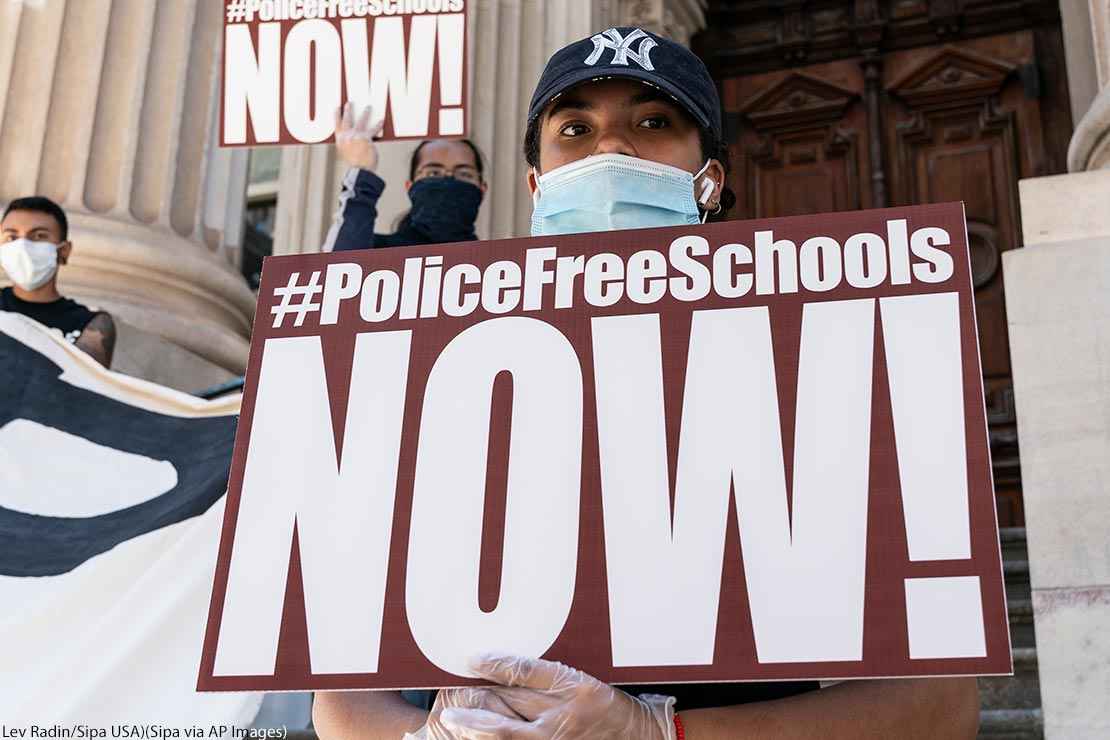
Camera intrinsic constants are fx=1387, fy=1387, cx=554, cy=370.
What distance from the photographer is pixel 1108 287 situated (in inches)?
144

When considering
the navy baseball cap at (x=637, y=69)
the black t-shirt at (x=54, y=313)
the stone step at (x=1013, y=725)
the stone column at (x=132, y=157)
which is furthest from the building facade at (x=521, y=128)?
the navy baseball cap at (x=637, y=69)

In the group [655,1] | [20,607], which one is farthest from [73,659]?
[655,1]

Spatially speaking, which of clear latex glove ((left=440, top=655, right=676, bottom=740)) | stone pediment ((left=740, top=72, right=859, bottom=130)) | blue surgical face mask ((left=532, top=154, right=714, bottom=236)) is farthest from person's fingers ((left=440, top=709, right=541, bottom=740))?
stone pediment ((left=740, top=72, right=859, bottom=130))

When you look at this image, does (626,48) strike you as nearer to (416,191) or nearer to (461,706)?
(461,706)

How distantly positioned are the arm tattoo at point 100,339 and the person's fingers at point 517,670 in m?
4.67

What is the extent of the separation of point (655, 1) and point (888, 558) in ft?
24.2

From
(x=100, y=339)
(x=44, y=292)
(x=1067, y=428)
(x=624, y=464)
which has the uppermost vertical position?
(x=44, y=292)

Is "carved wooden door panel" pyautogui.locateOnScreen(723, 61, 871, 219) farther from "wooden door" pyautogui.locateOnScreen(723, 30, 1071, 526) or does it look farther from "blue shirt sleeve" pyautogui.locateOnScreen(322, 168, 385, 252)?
"blue shirt sleeve" pyautogui.locateOnScreen(322, 168, 385, 252)

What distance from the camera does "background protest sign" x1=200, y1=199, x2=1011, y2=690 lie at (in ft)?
6.03

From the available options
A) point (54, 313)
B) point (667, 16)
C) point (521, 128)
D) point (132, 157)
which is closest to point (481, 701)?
point (54, 313)

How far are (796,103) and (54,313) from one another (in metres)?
4.95

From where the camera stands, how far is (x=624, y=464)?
197 centimetres

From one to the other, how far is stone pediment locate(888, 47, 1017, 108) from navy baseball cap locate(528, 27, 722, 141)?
21.2ft

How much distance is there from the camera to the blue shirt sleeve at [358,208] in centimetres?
565
